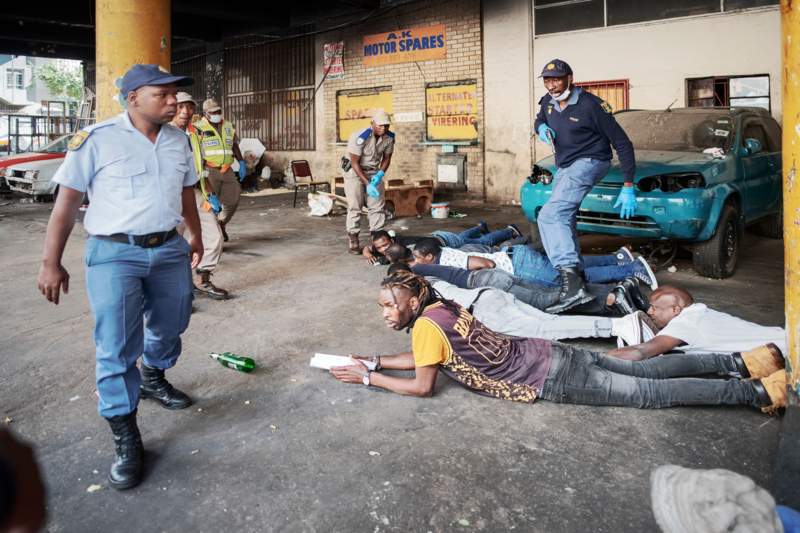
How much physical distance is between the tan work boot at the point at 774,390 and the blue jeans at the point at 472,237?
11.5ft

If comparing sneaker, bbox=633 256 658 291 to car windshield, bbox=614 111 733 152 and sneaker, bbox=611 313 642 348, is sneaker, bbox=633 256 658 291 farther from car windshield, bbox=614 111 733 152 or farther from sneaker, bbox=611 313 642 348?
car windshield, bbox=614 111 733 152

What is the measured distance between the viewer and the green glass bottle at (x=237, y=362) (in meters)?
4.04

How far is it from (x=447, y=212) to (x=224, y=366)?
25.3 ft

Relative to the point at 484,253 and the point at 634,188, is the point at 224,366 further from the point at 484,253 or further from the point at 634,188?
the point at 634,188

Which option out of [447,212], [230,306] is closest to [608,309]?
[230,306]

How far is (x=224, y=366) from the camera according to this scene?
4168 mm

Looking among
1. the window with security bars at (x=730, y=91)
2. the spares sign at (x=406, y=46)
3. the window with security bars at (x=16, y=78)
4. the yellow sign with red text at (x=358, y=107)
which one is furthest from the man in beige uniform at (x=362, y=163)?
the window with security bars at (x=16, y=78)

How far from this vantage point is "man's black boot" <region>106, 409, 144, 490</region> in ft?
8.98

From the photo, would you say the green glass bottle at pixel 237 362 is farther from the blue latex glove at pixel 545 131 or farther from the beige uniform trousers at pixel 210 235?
the blue latex glove at pixel 545 131

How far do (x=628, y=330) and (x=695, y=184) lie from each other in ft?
8.93

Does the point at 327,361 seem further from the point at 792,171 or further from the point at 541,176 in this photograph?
the point at 541,176

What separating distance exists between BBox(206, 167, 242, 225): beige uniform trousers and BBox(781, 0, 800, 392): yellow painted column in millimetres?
5729

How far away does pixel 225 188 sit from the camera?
740 cm

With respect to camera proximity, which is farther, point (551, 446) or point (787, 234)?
point (551, 446)
